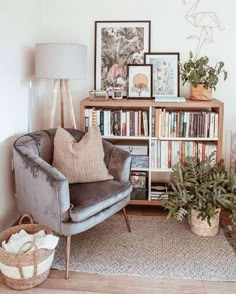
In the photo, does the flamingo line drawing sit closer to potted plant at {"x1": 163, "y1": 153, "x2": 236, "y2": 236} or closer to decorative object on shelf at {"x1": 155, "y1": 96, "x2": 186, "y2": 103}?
decorative object on shelf at {"x1": 155, "y1": 96, "x2": 186, "y2": 103}

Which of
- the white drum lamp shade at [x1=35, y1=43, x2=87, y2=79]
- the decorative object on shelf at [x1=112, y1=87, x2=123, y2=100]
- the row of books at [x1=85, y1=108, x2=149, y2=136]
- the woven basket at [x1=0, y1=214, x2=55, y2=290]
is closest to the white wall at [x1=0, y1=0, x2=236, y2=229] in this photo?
the white drum lamp shade at [x1=35, y1=43, x2=87, y2=79]

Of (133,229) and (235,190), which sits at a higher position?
(235,190)

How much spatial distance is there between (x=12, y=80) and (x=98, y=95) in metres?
0.76

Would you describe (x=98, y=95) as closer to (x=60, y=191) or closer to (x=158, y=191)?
(x=158, y=191)

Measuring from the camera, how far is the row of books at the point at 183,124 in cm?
316

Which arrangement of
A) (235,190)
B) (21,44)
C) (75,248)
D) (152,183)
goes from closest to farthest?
(75,248) < (235,190) < (21,44) < (152,183)

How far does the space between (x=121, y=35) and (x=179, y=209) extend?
64.7 inches

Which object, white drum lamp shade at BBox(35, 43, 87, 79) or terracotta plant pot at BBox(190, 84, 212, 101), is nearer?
white drum lamp shade at BBox(35, 43, 87, 79)

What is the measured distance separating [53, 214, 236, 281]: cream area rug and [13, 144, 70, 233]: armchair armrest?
1.12 feet

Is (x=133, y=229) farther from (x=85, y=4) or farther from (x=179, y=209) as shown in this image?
(x=85, y=4)

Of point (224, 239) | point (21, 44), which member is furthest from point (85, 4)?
point (224, 239)

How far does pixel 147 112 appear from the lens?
3262 mm

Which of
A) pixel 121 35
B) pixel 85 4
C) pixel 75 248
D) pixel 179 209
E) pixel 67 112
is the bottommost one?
pixel 75 248

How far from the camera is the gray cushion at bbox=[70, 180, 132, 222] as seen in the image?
2324 mm
